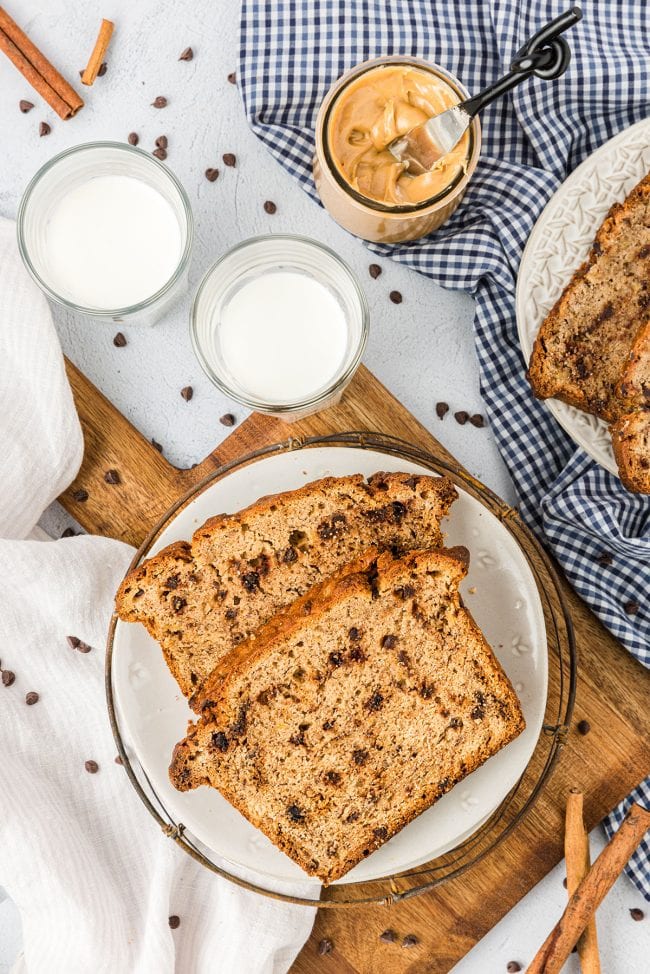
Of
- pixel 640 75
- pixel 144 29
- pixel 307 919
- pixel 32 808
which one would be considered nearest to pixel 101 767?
pixel 32 808

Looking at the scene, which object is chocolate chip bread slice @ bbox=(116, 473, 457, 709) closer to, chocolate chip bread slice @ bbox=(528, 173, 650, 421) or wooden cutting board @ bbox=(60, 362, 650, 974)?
wooden cutting board @ bbox=(60, 362, 650, 974)

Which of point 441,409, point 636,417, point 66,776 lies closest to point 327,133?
point 441,409

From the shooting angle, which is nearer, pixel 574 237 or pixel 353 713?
pixel 353 713

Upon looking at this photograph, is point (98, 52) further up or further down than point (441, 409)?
further up

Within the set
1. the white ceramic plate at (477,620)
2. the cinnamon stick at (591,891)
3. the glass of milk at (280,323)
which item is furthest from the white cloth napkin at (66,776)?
the cinnamon stick at (591,891)

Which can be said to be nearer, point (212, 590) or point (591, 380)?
point (212, 590)

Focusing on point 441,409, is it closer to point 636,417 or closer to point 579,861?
point 636,417

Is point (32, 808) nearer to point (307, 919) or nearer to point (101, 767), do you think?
point (101, 767)
